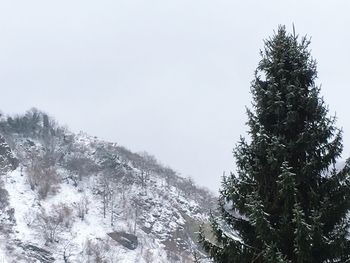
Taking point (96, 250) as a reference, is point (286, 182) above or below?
below

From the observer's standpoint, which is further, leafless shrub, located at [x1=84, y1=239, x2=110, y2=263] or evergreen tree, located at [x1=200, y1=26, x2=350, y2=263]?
leafless shrub, located at [x1=84, y1=239, x2=110, y2=263]

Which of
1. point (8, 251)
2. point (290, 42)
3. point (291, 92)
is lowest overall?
point (8, 251)

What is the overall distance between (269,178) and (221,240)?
7.73 feet

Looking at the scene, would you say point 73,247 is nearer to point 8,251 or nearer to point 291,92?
point 8,251

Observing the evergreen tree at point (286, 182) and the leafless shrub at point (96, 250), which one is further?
the leafless shrub at point (96, 250)

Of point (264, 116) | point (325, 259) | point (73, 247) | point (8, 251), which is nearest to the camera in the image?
point (325, 259)

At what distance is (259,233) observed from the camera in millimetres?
14523

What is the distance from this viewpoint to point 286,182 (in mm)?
14469

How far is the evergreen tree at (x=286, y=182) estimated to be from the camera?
14242 mm

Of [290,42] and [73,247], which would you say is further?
[73,247]

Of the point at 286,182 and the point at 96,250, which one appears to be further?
the point at 96,250

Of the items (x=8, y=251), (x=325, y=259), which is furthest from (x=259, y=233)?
(x=8, y=251)

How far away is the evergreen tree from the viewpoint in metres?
14.2

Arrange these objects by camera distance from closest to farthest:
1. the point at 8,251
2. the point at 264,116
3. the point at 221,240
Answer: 1. the point at 221,240
2. the point at 264,116
3. the point at 8,251
